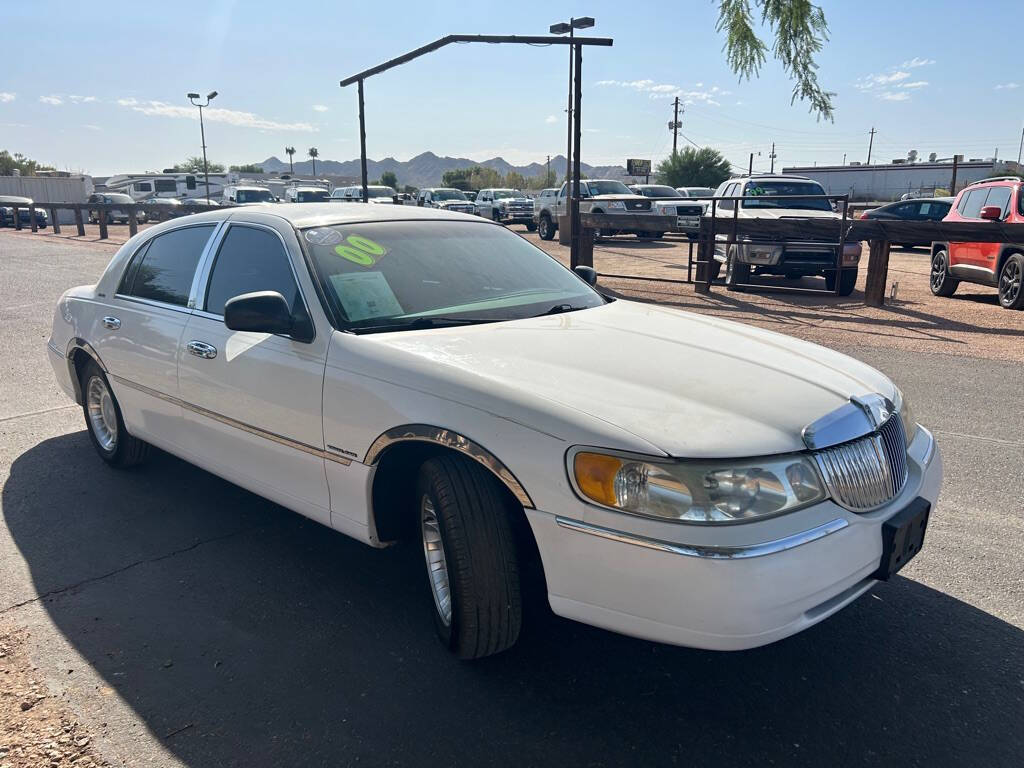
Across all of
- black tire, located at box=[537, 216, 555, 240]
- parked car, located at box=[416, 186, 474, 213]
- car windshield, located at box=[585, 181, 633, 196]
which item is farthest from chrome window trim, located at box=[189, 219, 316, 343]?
parked car, located at box=[416, 186, 474, 213]

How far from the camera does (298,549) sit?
12.8ft

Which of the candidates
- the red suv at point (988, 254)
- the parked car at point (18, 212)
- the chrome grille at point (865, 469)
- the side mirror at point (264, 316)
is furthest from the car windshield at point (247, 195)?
the chrome grille at point (865, 469)

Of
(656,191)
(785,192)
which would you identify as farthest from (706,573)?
(656,191)

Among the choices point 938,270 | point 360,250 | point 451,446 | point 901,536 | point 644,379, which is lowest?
point 938,270

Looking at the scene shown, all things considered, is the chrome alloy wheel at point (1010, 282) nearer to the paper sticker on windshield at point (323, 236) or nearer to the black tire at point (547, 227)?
the paper sticker on windshield at point (323, 236)

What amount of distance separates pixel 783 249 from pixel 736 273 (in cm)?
96

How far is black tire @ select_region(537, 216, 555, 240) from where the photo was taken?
27.4 meters

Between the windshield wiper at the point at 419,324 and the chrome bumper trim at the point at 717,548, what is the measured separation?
3.83 ft

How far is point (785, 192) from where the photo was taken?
47.2 feet

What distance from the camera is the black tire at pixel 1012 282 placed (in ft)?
37.5

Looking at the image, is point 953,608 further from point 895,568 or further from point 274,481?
point 274,481

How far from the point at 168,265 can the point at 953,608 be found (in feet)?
13.7

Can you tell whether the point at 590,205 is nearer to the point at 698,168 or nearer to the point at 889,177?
the point at 698,168

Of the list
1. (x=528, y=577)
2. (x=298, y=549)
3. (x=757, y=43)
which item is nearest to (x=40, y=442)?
(x=298, y=549)
